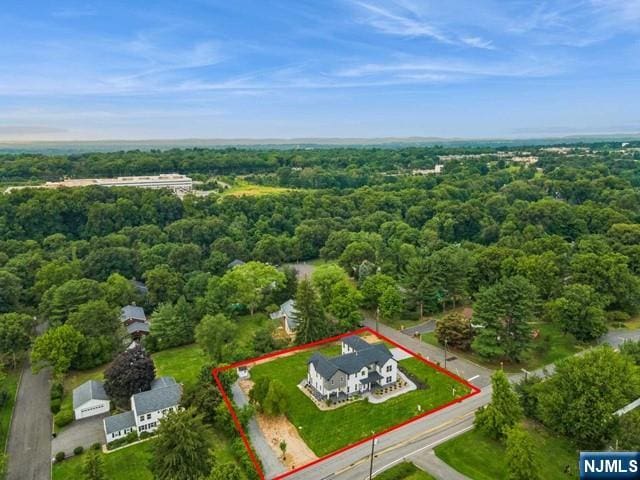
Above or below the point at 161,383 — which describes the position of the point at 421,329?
below

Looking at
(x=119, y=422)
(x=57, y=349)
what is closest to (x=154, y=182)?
(x=57, y=349)

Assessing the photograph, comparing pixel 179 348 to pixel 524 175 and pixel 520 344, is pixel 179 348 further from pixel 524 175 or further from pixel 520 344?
pixel 524 175

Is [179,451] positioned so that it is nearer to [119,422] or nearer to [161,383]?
[119,422]

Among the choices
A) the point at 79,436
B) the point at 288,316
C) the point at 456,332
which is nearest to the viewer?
the point at 79,436

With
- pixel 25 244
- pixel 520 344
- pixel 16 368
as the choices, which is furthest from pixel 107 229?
pixel 520 344

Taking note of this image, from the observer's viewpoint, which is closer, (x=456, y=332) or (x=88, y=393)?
(x=88, y=393)

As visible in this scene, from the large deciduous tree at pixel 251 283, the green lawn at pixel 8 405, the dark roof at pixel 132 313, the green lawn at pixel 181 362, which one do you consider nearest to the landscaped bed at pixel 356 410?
the green lawn at pixel 181 362

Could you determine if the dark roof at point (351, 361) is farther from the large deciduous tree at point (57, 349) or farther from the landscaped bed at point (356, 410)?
the large deciduous tree at point (57, 349)
